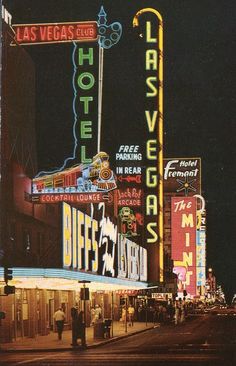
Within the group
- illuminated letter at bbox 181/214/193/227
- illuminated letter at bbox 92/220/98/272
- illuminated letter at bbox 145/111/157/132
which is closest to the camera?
illuminated letter at bbox 92/220/98/272

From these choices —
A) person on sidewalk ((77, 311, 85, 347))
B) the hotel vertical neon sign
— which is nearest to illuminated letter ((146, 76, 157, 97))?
the hotel vertical neon sign

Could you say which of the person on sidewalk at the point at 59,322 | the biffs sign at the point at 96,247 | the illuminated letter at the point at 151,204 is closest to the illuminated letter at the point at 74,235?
the biffs sign at the point at 96,247

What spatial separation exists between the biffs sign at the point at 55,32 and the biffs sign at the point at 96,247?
30.5 ft

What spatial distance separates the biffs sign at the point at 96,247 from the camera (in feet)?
129

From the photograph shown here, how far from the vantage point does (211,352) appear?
2892 cm

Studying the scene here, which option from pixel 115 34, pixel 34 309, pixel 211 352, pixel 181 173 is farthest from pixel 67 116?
pixel 181 173

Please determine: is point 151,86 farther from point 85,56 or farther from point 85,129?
point 85,129

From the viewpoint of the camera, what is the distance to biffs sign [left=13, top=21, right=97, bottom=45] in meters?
43.8

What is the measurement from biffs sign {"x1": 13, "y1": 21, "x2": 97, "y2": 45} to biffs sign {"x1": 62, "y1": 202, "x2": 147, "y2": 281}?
930cm

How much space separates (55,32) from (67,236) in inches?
452

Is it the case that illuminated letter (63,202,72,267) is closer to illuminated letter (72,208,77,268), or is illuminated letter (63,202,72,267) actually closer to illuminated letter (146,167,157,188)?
illuminated letter (72,208,77,268)

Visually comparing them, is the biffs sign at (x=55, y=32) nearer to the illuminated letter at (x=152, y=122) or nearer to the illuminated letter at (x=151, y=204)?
the illuminated letter at (x=152, y=122)

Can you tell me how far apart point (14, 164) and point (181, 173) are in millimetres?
141275

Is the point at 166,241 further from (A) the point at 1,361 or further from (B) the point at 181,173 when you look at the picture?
(A) the point at 1,361
